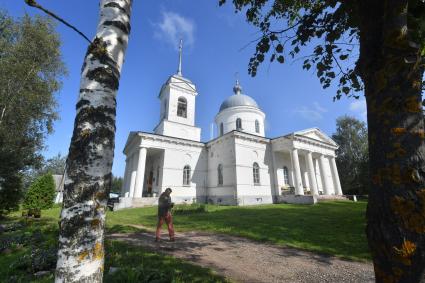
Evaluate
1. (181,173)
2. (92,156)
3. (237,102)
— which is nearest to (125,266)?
(92,156)

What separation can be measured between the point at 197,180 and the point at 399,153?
24061 mm

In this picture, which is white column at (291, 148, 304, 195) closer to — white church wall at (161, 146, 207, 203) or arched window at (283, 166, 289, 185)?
arched window at (283, 166, 289, 185)

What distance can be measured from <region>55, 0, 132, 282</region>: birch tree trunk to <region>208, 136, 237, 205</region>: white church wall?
20902 millimetres

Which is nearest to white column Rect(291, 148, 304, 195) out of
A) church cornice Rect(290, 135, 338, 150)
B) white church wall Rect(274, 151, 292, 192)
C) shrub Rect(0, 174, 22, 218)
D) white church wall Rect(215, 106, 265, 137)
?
church cornice Rect(290, 135, 338, 150)

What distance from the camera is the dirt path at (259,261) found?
462 centimetres

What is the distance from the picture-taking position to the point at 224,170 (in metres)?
23.8

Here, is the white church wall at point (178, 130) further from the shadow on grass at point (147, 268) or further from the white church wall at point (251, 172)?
the shadow on grass at point (147, 268)

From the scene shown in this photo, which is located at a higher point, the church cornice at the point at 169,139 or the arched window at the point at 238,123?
the arched window at the point at 238,123

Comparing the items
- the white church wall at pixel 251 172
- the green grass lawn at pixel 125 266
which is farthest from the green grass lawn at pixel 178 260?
the white church wall at pixel 251 172

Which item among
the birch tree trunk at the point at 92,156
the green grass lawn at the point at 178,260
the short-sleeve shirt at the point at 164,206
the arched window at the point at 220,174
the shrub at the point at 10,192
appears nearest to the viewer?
the birch tree trunk at the point at 92,156

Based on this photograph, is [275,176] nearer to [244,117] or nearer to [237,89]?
[244,117]

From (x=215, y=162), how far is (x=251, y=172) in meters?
4.21

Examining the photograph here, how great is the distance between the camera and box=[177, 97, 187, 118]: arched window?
28250mm

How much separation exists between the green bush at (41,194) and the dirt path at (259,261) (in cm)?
1612
